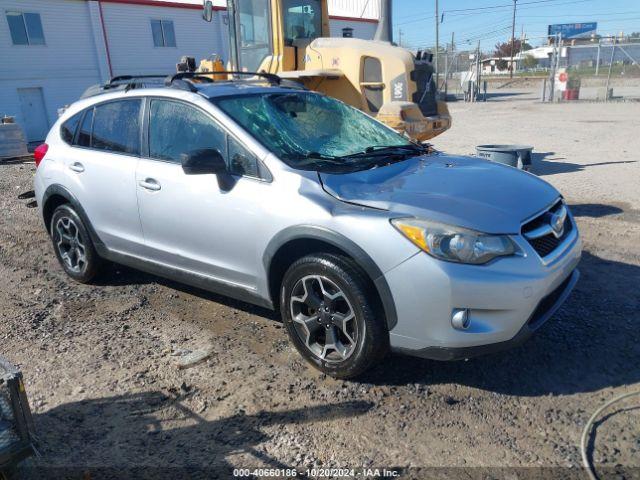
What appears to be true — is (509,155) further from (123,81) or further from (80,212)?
(80,212)

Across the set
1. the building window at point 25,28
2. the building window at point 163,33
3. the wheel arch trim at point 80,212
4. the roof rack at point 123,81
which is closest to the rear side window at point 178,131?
the roof rack at point 123,81

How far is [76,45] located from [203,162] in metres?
23.7

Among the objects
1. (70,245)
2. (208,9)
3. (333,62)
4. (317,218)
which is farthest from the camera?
(333,62)

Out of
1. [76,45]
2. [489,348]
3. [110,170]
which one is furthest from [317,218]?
[76,45]

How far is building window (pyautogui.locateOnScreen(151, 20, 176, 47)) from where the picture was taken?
2566 cm

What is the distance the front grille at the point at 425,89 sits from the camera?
9.12 m

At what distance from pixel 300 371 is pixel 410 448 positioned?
0.98 meters

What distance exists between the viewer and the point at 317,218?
3205mm

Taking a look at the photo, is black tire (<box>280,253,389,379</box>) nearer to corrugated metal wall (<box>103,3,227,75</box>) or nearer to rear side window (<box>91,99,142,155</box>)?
rear side window (<box>91,99,142,155</box>)

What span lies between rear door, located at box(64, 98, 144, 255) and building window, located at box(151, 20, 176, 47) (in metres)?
23.2

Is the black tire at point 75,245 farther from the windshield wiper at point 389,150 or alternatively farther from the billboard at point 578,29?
the billboard at point 578,29

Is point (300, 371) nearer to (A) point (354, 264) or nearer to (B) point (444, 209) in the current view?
(A) point (354, 264)

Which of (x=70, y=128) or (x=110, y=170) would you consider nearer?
(x=110, y=170)

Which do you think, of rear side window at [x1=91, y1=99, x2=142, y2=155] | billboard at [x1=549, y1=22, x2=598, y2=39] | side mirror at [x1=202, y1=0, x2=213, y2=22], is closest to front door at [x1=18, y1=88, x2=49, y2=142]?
side mirror at [x1=202, y1=0, x2=213, y2=22]
